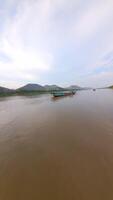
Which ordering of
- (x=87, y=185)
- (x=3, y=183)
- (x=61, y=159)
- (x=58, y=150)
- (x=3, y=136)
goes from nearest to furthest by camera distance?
1. (x=87, y=185)
2. (x=3, y=183)
3. (x=61, y=159)
4. (x=58, y=150)
5. (x=3, y=136)

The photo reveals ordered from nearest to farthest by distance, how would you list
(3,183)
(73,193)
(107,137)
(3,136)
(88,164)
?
(73,193)
(3,183)
(88,164)
(107,137)
(3,136)

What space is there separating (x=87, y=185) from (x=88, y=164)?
40.7 inches

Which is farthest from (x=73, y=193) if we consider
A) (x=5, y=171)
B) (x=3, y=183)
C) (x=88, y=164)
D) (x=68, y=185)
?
(x=5, y=171)

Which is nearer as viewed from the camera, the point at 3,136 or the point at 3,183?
the point at 3,183

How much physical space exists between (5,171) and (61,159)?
2.36 m

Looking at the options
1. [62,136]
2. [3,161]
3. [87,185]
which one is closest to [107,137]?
[62,136]

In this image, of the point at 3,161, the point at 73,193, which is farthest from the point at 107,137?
the point at 3,161

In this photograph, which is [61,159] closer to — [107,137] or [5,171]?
[5,171]

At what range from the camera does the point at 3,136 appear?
8656mm

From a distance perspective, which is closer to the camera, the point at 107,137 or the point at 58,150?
the point at 58,150

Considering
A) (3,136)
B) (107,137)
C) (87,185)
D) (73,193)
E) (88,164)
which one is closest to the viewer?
(73,193)

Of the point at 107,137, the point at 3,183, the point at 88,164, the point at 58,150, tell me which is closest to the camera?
the point at 3,183

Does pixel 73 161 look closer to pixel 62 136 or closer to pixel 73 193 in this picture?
pixel 73 193

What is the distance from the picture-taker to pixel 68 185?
3.90m
